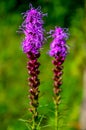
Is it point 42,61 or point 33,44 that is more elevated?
point 42,61

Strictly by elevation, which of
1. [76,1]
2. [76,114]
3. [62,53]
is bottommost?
[76,114]

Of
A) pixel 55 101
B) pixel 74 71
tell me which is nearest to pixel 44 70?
pixel 74 71

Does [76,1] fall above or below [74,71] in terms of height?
above

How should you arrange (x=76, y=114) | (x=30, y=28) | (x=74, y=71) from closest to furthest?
(x=30, y=28) < (x=76, y=114) < (x=74, y=71)

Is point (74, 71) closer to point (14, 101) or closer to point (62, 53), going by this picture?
point (14, 101)

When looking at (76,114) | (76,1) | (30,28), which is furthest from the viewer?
(76,1)

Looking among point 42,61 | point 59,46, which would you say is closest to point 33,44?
point 59,46

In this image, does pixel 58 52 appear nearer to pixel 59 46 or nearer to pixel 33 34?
pixel 59 46
